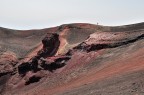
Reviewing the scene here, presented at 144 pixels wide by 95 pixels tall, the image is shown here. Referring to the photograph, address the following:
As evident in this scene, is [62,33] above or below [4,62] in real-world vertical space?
above

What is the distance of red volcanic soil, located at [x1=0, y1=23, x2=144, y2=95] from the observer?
25.8 metres

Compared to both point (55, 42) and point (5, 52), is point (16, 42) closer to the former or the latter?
point (5, 52)

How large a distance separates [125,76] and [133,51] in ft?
28.5

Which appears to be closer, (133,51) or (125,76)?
(125,76)

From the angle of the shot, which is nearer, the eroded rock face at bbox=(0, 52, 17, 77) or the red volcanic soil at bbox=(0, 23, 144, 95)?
the red volcanic soil at bbox=(0, 23, 144, 95)

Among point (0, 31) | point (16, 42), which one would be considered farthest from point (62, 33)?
point (0, 31)

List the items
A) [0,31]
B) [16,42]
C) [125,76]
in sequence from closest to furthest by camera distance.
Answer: [125,76] < [16,42] < [0,31]

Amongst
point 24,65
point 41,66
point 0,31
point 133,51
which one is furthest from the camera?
point 0,31

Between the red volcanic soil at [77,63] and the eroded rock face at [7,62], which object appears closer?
the red volcanic soil at [77,63]

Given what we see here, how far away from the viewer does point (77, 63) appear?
125ft

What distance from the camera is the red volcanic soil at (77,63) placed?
25812mm

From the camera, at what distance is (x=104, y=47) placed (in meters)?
39.2

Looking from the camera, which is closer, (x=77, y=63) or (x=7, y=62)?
(x=77, y=63)

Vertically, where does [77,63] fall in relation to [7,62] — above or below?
above
